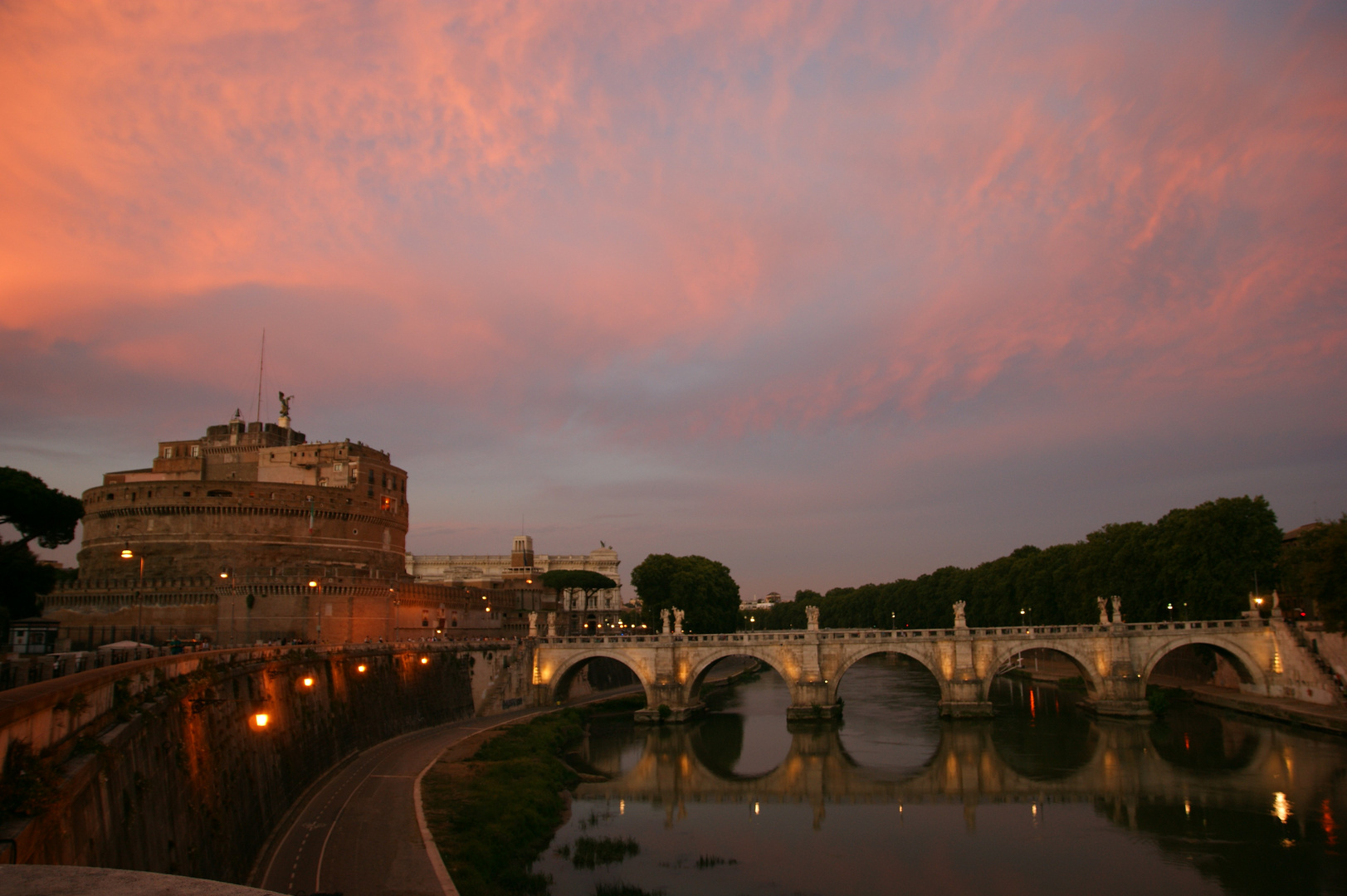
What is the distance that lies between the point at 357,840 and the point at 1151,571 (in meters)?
63.1

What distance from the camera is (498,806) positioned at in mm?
32219

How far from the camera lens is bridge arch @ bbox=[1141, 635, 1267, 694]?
5756 centimetres

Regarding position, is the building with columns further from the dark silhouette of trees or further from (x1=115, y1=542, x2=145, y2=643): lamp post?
(x1=115, y1=542, x2=145, y2=643): lamp post

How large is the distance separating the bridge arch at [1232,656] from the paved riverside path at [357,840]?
47.3m

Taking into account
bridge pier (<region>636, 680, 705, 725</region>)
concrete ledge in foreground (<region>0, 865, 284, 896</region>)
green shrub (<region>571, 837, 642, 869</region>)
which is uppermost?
concrete ledge in foreground (<region>0, 865, 284, 896</region>)

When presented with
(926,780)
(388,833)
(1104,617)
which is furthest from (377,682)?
(1104,617)

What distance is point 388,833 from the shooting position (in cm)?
2628

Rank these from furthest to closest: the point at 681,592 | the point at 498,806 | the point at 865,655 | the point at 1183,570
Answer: the point at 681,592 < the point at 1183,570 < the point at 865,655 < the point at 498,806

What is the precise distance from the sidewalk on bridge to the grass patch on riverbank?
39312 mm

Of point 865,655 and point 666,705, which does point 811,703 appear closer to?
point 865,655

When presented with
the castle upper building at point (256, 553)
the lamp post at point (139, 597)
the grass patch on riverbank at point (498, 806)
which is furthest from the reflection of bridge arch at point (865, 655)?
the lamp post at point (139, 597)

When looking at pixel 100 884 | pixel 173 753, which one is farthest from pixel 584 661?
pixel 100 884

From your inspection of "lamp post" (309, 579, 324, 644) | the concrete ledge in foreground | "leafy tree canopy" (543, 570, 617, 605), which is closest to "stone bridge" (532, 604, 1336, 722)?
"lamp post" (309, 579, 324, 644)

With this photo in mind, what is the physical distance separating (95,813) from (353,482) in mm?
73349
